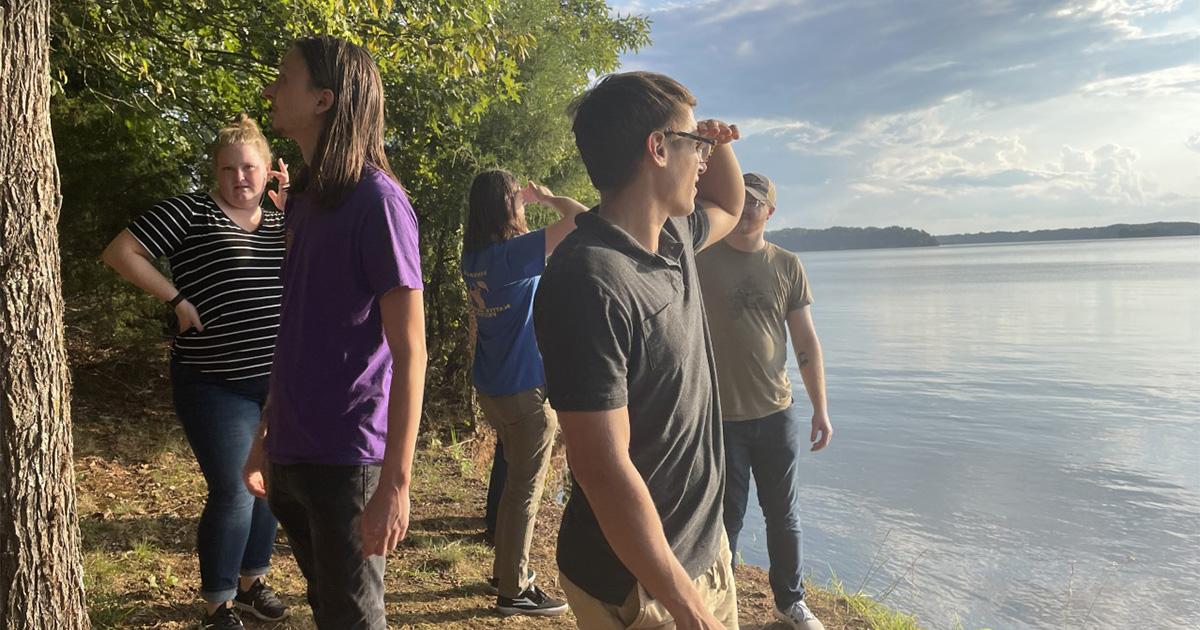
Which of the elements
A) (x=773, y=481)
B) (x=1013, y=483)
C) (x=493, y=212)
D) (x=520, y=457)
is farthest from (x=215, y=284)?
(x=1013, y=483)

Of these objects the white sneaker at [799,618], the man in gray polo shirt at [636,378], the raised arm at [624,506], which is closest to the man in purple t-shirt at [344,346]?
the man in gray polo shirt at [636,378]

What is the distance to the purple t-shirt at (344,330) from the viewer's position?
1.98 meters

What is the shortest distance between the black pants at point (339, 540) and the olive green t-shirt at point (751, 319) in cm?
237

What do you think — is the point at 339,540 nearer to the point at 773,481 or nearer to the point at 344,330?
the point at 344,330

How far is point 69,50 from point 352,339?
5.87 meters

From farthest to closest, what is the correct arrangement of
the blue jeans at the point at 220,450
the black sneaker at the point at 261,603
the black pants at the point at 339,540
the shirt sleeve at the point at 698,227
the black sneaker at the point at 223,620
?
the black sneaker at the point at 261,603, the black sneaker at the point at 223,620, the blue jeans at the point at 220,450, the shirt sleeve at the point at 698,227, the black pants at the point at 339,540

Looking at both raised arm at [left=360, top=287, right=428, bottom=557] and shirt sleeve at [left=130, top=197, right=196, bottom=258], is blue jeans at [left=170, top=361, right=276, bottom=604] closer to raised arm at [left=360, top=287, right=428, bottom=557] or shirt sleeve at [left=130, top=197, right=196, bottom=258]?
shirt sleeve at [left=130, top=197, right=196, bottom=258]

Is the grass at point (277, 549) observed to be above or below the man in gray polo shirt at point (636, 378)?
below

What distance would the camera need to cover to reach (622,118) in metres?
1.73

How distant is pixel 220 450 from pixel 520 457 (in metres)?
1.49

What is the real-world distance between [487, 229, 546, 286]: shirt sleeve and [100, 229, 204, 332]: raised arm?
139 centimetres

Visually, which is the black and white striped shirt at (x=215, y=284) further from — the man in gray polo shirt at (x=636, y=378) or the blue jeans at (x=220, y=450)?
the man in gray polo shirt at (x=636, y=378)

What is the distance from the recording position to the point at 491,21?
6.75 m

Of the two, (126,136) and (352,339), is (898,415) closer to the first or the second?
(126,136)
